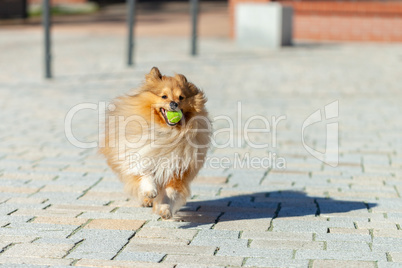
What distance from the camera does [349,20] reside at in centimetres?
2278

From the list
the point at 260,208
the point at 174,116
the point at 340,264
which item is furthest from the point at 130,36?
the point at 340,264

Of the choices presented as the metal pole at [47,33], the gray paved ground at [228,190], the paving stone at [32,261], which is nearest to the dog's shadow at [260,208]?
the gray paved ground at [228,190]

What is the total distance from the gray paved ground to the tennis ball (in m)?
0.79

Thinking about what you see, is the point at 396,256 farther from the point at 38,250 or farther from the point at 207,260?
the point at 38,250

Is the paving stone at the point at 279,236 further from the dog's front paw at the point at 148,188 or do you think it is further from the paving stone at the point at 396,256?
the dog's front paw at the point at 148,188

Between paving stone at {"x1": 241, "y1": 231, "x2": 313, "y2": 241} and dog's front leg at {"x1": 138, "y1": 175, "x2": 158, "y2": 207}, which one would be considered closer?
paving stone at {"x1": 241, "y1": 231, "x2": 313, "y2": 241}

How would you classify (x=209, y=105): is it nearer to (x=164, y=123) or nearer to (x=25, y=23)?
(x=164, y=123)

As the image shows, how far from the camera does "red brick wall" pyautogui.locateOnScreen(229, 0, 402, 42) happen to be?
879 inches

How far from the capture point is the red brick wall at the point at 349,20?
22328mm

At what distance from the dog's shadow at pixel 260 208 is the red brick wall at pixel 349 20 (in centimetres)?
1688

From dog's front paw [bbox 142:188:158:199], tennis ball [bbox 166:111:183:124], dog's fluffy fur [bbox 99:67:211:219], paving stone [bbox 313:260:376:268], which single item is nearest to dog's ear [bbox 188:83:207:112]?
dog's fluffy fur [bbox 99:67:211:219]

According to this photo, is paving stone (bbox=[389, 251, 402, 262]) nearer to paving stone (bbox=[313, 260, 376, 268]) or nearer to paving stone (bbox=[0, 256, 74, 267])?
paving stone (bbox=[313, 260, 376, 268])

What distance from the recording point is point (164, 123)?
555 cm

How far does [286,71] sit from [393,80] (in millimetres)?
2351
